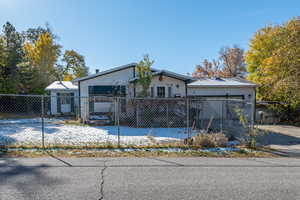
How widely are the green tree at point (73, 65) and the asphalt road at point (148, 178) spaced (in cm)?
3189

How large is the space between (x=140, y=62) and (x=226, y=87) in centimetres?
748

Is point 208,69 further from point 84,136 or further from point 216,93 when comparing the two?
point 84,136

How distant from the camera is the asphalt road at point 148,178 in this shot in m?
3.00

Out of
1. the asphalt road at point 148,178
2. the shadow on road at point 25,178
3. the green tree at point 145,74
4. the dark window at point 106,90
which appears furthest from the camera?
the dark window at point 106,90

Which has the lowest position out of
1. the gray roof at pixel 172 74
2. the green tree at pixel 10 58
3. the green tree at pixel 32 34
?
the gray roof at pixel 172 74

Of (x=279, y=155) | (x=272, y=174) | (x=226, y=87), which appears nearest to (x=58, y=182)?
(x=272, y=174)

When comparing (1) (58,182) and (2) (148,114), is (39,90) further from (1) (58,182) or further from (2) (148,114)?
(1) (58,182)

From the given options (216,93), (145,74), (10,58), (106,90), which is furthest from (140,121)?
(10,58)

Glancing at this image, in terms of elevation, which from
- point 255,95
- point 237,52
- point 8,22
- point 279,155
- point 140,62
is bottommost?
point 279,155

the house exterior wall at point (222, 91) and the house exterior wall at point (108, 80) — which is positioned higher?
the house exterior wall at point (108, 80)

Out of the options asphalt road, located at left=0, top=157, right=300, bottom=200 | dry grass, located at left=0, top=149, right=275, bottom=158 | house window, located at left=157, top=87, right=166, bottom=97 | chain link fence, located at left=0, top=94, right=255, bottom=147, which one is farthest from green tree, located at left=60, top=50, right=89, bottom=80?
asphalt road, located at left=0, top=157, right=300, bottom=200

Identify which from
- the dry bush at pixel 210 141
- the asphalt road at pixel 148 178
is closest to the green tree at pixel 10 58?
the asphalt road at pixel 148 178

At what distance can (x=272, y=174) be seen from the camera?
399 centimetres

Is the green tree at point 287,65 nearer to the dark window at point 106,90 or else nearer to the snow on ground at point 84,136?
the snow on ground at point 84,136
